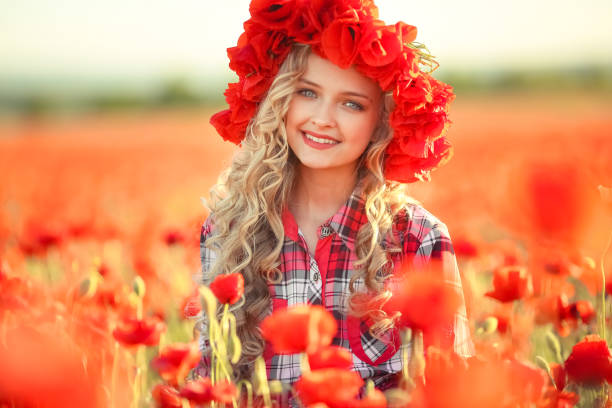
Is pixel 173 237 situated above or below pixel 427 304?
above

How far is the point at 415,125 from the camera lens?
5.38ft

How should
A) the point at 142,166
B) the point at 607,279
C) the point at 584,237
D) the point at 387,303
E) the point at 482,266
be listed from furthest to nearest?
the point at 142,166 < the point at 482,266 < the point at 607,279 < the point at 387,303 < the point at 584,237

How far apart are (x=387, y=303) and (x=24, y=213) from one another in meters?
2.01

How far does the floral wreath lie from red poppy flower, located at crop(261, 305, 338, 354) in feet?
2.44

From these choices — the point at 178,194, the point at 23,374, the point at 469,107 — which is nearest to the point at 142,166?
the point at 178,194

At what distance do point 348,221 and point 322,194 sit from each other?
136mm

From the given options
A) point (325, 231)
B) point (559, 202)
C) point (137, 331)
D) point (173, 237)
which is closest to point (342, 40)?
point (325, 231)

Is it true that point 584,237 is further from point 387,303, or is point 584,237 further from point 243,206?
point 243,206

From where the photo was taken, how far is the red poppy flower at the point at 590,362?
127cm

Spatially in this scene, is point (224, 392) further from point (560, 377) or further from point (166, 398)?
point (560, 377)

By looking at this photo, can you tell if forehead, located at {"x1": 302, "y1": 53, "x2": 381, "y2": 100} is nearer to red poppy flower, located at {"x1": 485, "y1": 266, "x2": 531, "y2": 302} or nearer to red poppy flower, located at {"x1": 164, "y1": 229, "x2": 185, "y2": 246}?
red poppy flower, located at {"x1": 485, "y1": 266, "x2": 531, "y2": 302}

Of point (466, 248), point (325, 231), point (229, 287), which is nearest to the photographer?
point (229, 287)

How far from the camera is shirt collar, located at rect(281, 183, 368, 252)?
5.68ft

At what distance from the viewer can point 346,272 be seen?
5.62 feet
